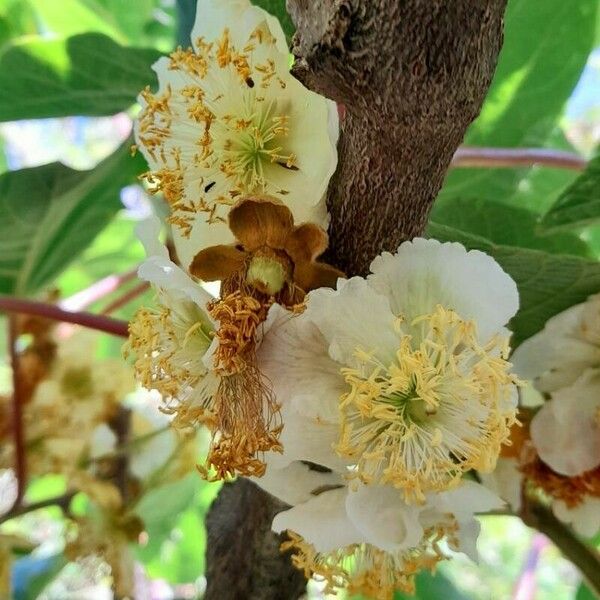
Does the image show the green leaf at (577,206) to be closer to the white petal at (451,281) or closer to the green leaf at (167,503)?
the white petal at (451,281)

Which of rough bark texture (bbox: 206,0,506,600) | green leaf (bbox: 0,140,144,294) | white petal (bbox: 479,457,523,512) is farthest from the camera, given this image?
green leaf (bbox: 0,140,144,294)

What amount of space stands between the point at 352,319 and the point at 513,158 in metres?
0.35

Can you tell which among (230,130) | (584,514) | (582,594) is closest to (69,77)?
(230,130)

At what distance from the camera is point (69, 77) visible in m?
0.56

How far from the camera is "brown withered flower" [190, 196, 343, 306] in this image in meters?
0.33

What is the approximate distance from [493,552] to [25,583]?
186 centimetres

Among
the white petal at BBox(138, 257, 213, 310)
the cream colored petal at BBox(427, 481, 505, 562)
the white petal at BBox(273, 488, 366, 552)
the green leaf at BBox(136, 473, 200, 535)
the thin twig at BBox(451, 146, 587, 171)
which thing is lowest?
the green leaf at BBox(136, 473, 200, 535)

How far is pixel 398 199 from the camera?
319mm

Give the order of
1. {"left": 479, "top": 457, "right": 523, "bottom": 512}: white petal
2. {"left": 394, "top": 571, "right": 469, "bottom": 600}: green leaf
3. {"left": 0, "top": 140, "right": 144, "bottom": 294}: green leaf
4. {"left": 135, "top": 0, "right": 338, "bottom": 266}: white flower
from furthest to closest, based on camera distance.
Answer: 1. {"left": 394, "top": 571, "right": 469, "bottom": 600}: green leaf
2. {"left": 0, "top": 140, "right": 144, "bottom": 294}: green leaf
3. {"left": 479, "top": 457, "right": 523, "bottom": 512}: white petal
4. {"left": 135, "top": 0, "right": 338, "bottom": 266}: white flower

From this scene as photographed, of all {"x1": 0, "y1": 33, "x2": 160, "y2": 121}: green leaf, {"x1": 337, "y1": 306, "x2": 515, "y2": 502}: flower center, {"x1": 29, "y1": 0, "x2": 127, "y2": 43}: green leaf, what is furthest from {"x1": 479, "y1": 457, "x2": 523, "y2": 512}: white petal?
{"x1": 29, "y1": 0, "x2": 127, "y2": 43}: green leaf

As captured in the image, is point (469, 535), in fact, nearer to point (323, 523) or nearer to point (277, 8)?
point (323, 523)

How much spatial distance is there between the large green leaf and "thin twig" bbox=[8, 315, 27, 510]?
35 cm

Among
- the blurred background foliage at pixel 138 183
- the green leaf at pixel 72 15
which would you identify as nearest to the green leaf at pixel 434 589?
the blurred background foliage at pixel 138 183

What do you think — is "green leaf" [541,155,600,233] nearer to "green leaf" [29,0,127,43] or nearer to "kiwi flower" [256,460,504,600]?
"kiwi flower" [256,460,504,600]
